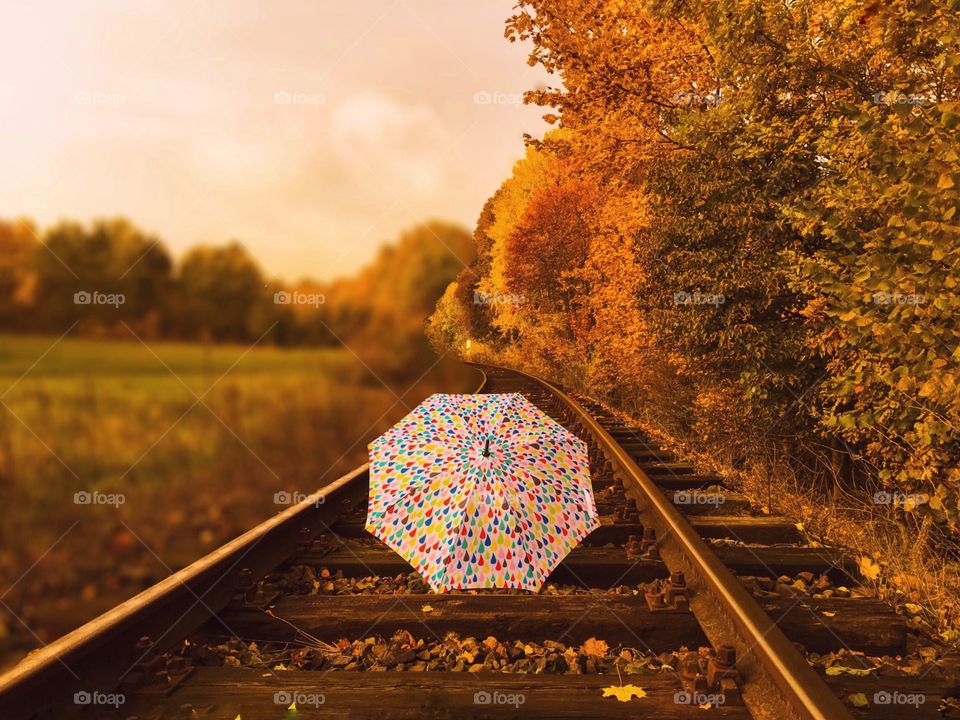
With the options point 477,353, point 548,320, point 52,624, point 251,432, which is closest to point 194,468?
point 251,432

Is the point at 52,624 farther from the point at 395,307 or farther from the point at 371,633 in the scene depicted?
the point at 395,307

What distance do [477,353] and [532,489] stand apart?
4232 centimetres

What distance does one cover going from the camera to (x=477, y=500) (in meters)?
3.81

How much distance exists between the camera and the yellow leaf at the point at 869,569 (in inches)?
172
